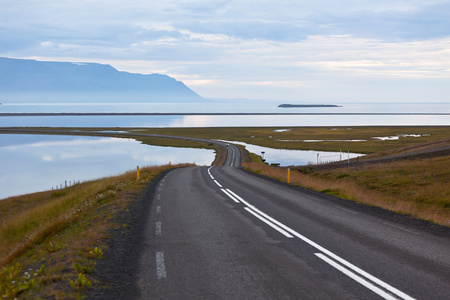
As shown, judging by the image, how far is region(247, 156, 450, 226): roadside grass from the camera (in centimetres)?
1725

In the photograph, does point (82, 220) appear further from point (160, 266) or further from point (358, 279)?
point (358, 279)

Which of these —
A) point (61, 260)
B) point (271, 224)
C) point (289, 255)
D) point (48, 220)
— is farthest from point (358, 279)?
point (48, 220)

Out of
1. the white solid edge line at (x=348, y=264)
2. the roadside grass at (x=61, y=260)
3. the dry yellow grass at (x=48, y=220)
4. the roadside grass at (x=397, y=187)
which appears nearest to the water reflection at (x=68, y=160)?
the dry yellow grass at (x=48, y=220)

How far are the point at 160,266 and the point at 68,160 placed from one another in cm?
8310

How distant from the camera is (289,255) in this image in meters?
8.12

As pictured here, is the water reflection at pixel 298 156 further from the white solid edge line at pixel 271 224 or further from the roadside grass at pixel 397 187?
the white solid edge line at pixel 271 224

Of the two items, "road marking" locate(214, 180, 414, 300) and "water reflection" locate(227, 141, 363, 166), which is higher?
"road marking" locate(214, 180, 414, 300)

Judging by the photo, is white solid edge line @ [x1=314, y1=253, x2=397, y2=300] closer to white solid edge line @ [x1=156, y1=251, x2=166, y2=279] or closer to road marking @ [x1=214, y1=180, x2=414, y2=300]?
road marking @ [x1=214, y1=180, x2=414, y2=300]

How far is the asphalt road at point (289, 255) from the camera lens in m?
6.16

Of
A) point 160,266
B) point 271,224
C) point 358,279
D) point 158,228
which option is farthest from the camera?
point 271,224

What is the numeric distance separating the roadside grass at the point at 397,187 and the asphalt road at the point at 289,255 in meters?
3.52

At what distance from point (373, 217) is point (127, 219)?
7.73m

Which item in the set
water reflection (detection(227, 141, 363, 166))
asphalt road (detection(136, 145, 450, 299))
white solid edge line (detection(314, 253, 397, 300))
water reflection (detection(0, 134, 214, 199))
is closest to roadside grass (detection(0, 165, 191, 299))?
asphalt road (detection(136, 145, 450, 299))

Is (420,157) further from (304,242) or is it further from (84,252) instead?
(84,252)
